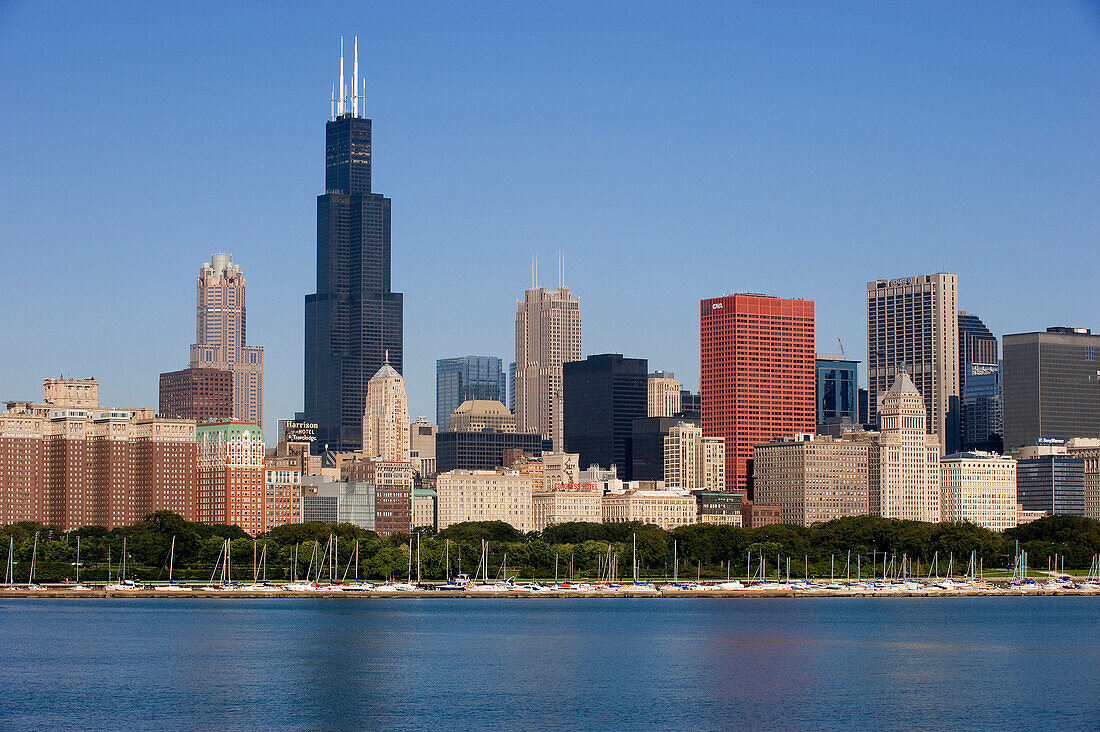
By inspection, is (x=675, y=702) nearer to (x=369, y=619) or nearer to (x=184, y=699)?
(x=184, y=699)

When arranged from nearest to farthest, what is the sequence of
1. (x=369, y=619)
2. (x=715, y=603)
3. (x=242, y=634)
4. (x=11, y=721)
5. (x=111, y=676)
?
(x=11, y=721), (x=111, y=676), (x=242, y=634), (x=369, y=619), (x=715, y=603)

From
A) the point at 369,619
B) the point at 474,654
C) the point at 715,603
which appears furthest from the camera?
the point at 715,603

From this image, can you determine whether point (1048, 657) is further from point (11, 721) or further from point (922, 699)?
point (11, 721)

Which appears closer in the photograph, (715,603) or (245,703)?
(245,703)

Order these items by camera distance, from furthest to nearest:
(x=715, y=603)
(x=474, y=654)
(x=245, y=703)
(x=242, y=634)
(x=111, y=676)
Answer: (x=715, y=603) < (x=242, y=634) < (x=474, y=654) < (x=111, y=676) < (x=245, y=703)

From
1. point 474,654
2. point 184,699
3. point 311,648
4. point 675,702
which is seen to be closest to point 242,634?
point 311,648

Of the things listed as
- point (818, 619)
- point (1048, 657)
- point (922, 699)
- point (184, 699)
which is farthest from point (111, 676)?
point (818, 619)
